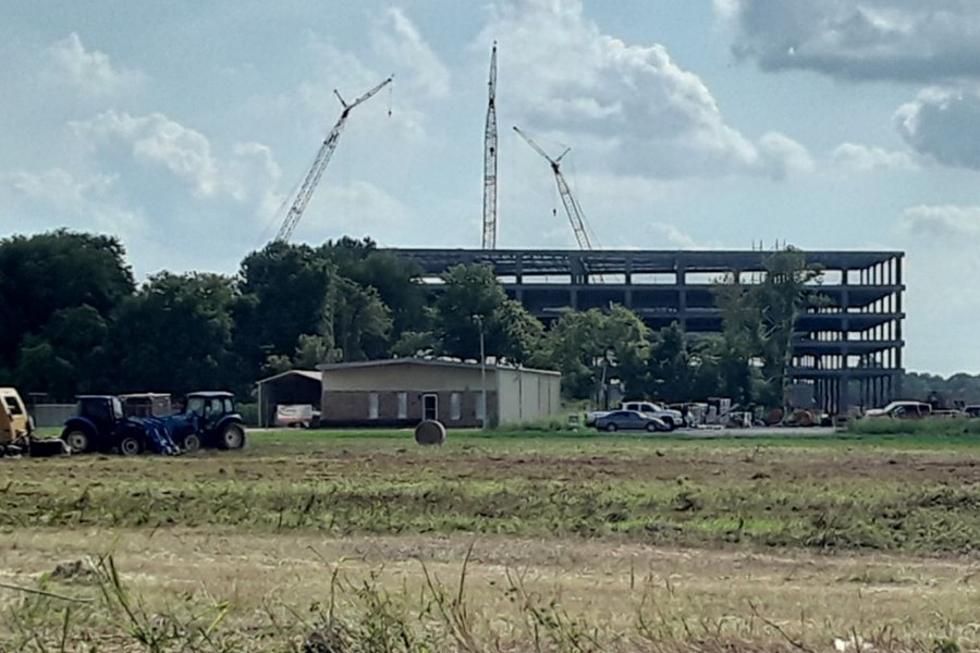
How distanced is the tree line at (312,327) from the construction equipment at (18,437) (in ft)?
171

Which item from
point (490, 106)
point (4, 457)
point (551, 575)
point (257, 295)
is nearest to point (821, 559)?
point (551, 575)

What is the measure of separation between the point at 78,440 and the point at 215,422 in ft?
17.7

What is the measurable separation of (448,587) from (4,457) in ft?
126

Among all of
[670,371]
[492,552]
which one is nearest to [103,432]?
[492,552]

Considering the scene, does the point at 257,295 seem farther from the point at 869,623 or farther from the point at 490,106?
the point at 869,623

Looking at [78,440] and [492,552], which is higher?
[78,440]

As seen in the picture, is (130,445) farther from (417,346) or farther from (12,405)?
(417,346)

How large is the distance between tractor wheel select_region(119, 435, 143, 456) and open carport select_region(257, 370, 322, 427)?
152 ft

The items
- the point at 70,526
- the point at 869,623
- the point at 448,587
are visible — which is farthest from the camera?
the point at 70,526

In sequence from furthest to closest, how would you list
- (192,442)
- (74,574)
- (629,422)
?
(629,422)
(192,442)
(74,574)

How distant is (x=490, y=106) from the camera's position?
174 meters

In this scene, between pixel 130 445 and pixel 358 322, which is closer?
pixel 130 445

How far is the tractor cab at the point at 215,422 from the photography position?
5756cm

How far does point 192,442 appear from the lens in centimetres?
5728
